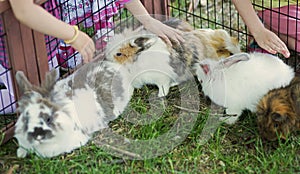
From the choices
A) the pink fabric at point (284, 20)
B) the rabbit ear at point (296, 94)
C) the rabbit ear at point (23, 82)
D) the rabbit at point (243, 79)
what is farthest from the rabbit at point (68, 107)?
the pink fabric at point (284, 20)

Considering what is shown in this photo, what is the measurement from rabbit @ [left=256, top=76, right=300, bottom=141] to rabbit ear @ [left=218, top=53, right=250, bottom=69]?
0.27 metres

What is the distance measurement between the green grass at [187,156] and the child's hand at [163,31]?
0.48m

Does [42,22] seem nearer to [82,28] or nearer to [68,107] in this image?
[68,107]

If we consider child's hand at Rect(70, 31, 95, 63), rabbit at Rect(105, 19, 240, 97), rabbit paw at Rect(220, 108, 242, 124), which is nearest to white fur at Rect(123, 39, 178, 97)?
rabbit at Rect(105, 19, 240, 97)

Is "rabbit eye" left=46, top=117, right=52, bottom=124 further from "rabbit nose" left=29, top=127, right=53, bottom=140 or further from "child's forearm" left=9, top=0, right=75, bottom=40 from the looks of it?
"child's forearm" left=9, top=0, right=75, bottom=40

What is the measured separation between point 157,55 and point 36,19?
3.09 feet

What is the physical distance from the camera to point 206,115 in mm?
3771

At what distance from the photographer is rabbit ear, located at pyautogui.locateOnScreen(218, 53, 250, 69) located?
12.1 feet

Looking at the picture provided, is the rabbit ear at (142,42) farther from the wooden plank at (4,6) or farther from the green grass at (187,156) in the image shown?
the wooden plank at (4,6)

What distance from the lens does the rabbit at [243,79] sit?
12.2 feet

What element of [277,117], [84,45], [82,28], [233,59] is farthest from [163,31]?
[277,117]

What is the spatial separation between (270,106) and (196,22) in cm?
143

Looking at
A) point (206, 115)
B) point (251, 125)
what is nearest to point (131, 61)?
point (206, 115)

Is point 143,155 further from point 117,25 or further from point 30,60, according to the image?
point 117,25
